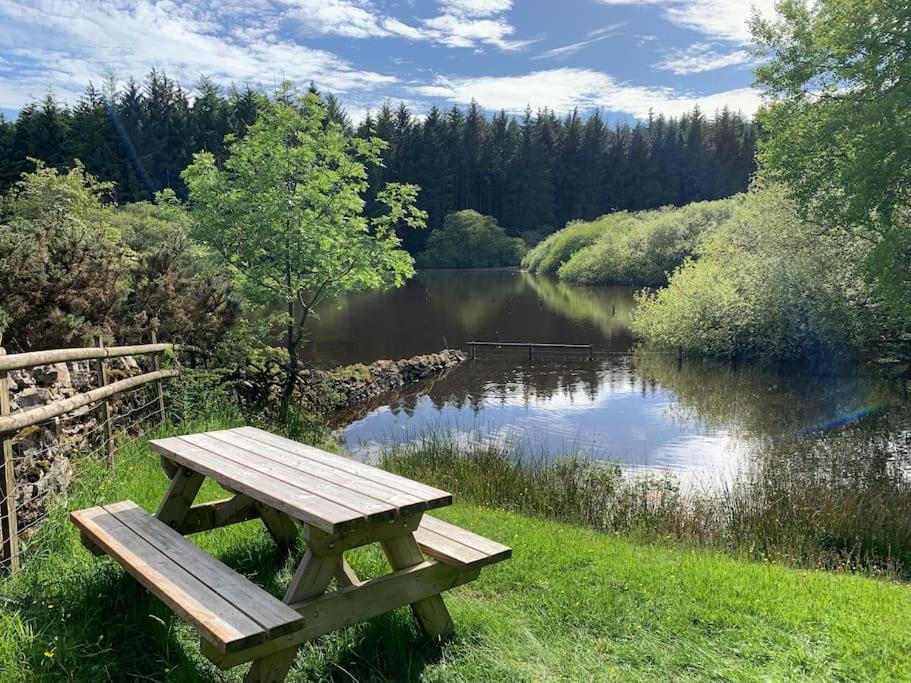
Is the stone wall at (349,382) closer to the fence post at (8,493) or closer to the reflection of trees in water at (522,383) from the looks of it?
the reflection of trees in water at (522,383)

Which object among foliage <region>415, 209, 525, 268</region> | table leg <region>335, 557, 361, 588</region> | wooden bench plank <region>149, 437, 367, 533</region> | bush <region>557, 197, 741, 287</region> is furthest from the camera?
foliage <region>415, 209, 525, 268</region>

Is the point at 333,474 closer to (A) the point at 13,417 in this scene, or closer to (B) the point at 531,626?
(B) the point at 531,626

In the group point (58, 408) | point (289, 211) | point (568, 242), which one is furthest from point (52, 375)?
point (568, 242)

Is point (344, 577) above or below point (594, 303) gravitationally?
above

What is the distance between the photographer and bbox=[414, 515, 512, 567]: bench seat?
3156mm

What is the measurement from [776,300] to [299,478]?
2045 cm

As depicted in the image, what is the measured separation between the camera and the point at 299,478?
3.22 m

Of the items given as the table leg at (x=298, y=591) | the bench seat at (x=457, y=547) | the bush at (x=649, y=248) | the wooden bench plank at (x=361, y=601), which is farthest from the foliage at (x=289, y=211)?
the bush at (x=649, y=248)

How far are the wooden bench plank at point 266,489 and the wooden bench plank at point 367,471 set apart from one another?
1.26 ft

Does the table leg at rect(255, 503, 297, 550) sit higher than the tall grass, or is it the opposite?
the table leg at rect(255, 503, 297, 550)

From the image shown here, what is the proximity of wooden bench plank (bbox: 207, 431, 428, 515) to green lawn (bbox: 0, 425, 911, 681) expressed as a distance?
0.70 metres

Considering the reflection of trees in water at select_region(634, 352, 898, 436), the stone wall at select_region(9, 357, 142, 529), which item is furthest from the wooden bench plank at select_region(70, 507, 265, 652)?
the reflection of trees in water at select_region(634, 352, 898, 436)

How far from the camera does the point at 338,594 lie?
2.84 metres

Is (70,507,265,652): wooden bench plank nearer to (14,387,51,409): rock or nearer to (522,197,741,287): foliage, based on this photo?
(14,387,51,409): rock
